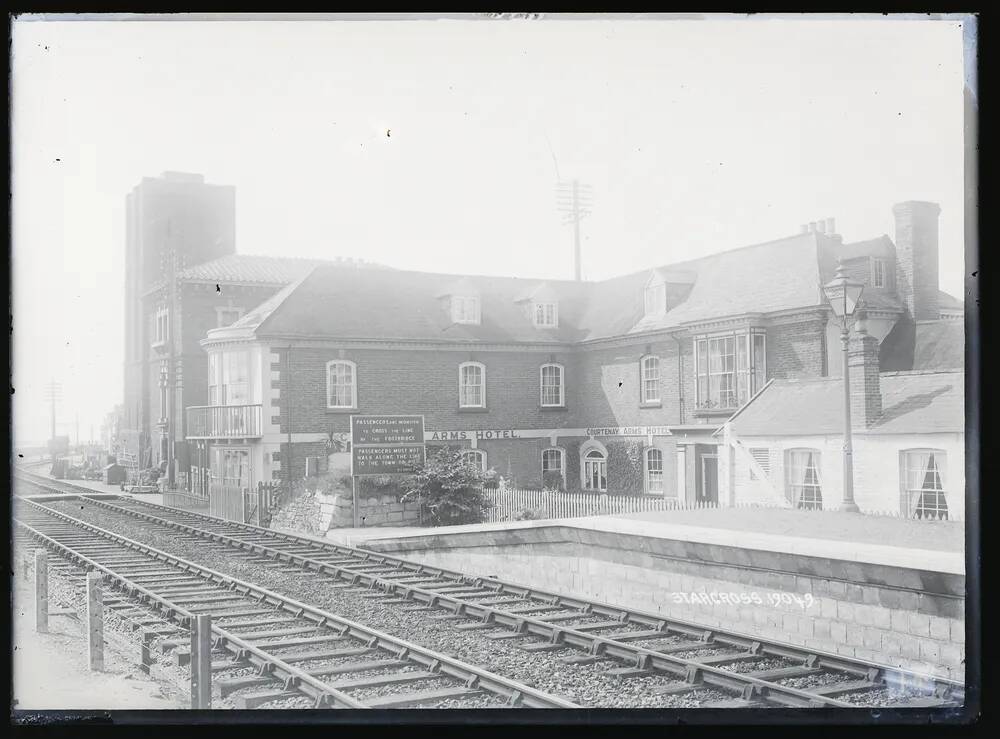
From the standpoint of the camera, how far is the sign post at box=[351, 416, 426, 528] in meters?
10.7

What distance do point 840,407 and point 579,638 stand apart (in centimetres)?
386

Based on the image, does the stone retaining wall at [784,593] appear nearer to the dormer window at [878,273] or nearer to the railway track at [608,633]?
the railway track at [608,633]

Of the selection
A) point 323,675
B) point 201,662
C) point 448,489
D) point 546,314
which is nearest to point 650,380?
point 546,314

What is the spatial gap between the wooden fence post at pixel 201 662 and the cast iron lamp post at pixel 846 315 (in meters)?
6.45

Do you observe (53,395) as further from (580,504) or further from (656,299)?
(656,299)

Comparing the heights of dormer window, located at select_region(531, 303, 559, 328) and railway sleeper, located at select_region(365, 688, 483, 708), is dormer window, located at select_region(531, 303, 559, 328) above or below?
above

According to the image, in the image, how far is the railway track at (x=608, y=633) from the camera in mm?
7426

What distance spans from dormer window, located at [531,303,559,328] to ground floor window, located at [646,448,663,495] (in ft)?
6.54

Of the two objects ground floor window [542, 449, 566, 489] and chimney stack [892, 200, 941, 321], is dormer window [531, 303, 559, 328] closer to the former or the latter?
ground floor window [542, 449, 566, 489]

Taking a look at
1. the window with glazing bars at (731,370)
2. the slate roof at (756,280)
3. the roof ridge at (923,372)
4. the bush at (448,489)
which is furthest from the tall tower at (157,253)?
the roof ridge at (923,372)

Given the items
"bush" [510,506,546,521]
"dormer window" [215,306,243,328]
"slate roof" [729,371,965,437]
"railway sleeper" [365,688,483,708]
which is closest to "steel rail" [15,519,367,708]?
"railway sleeper" [365,688,483,708]

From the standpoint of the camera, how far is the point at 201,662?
701 centimetres
